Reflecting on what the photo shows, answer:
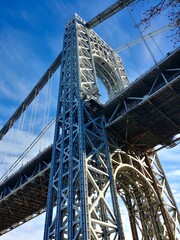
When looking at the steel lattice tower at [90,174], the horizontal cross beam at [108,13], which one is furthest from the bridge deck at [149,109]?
the horizontal cross beam at [108,13]

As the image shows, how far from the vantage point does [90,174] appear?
1399cm

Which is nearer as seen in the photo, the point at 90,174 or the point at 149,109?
the point at 90,174

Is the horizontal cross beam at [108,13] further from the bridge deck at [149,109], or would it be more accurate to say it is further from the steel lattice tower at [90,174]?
the bridge deck at [149,109]

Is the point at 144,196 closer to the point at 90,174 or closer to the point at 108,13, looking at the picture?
the point at 90,174

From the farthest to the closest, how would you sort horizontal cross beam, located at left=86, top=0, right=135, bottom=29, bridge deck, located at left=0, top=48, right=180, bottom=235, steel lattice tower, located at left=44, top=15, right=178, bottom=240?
horizontal cross beam, located at left=86, top=0, right=135, bottom=29 → bridge deck, located at left=0, top=48, right=180, bottom=235 → steel lattice tower, located at left=44, top=15, right=178, bottom=240

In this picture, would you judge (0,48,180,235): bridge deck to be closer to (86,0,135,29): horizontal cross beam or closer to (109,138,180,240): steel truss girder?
(109,138,180,240): steel truss girder

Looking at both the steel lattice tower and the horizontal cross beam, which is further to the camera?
the horizontal cross beam

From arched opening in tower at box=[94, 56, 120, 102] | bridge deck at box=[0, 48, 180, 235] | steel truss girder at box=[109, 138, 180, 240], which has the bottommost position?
steel truss girder at box=[109, 138, 180, 240]

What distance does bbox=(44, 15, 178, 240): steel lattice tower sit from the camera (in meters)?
12.8

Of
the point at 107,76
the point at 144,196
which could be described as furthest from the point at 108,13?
the point at 144,196

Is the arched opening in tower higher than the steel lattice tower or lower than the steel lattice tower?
higher

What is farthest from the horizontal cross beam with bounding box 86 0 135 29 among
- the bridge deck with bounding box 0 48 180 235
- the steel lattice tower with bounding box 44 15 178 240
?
the bridge deck with bounding box 0 48 180 235

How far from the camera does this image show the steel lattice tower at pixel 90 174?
1278 cm

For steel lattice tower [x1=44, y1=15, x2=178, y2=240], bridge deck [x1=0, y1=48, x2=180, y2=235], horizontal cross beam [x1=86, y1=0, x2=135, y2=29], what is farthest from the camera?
horizontal cross beam [x1=86, y1=0, x2=135, y2=29]
